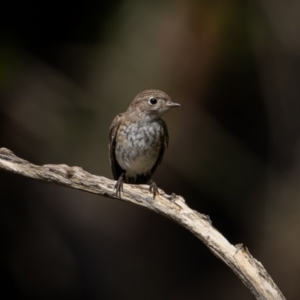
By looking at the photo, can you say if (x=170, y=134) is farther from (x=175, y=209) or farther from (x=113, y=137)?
(x=175, y=209)

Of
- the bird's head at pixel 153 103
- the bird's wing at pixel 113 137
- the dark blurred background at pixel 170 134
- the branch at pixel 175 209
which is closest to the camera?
the branch at pixel 175 209

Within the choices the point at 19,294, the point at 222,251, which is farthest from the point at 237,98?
the point at 222,251


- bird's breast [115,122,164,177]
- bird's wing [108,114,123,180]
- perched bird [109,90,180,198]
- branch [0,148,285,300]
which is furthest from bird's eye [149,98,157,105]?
branch [0,148,285,300]

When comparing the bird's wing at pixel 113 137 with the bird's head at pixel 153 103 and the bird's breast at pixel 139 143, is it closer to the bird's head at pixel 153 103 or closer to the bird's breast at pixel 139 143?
the bird's breast at pixel 139 143

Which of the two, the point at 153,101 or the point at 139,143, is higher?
the point at 153,101

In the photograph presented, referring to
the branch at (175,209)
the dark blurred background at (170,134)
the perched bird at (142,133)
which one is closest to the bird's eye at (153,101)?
the perched bird at (142,133)

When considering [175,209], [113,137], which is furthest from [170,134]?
[175,209]
